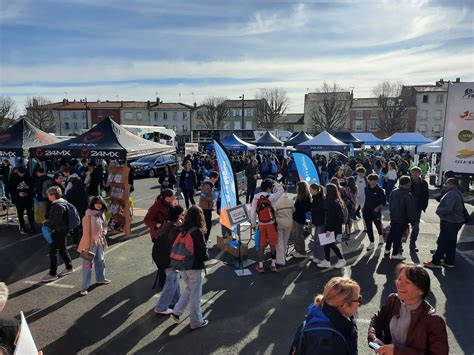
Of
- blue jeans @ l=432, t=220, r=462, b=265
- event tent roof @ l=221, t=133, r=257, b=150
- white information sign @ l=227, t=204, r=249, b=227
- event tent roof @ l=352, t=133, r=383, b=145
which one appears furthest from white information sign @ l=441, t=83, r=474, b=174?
event tent roof @ l=352, t=133, r=383, b=145

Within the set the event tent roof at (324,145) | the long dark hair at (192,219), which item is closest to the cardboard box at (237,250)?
the long dark hair at (192,219)

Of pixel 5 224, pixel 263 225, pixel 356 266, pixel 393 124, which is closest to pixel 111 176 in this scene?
pixel 5 224

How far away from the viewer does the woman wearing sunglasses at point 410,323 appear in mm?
2383

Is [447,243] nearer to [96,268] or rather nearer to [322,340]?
[322,340]

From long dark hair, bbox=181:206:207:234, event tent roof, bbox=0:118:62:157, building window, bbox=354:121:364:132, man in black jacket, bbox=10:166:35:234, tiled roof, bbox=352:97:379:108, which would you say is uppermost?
tiled roof, bbox=352:97:379:108

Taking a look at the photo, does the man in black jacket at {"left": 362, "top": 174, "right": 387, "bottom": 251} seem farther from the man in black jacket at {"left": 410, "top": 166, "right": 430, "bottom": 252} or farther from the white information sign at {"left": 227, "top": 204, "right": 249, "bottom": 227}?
the white information sign at {"left": 227, "top": 204, "right": 249, "bottom": 227}

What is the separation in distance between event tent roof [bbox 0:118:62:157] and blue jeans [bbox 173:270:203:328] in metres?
8.22

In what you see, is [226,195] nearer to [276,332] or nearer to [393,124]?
[276,332]

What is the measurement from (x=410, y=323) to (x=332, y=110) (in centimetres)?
6031

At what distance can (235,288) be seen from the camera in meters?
5.87

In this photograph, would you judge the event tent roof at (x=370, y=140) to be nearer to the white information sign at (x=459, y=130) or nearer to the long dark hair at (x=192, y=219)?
the white information sign at (x=459, y=130)

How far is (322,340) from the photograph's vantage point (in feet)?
7.04

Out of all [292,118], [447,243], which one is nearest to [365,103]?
[292,118]

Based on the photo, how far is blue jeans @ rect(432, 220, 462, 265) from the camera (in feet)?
21.6
